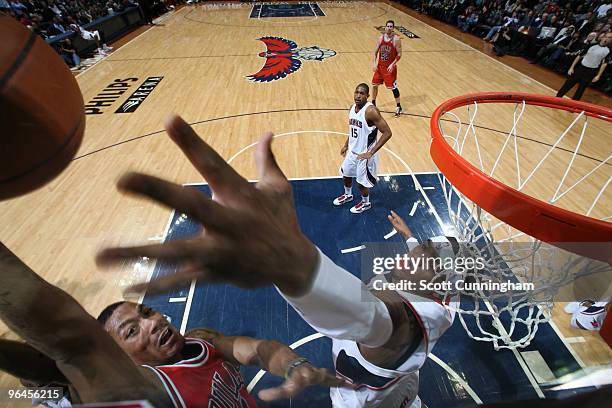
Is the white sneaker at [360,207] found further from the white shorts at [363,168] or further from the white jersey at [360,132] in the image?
the white jersey at [360,132]

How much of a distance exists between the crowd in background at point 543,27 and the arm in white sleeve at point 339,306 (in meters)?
8.16

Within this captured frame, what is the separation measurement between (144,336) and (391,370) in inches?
49.1

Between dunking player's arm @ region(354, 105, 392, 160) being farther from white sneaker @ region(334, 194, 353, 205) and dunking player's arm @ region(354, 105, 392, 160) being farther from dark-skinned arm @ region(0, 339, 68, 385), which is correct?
dark-skinned arm @ region(0, 339, 68, 385)

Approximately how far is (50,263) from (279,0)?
819 inches

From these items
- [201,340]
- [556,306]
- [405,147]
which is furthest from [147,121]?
[556,306]

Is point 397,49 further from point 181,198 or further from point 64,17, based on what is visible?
point 64,17

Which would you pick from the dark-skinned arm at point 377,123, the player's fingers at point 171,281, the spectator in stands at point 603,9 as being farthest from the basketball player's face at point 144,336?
the spectator in stands at point 603,9

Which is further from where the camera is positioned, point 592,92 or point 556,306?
point 592,92

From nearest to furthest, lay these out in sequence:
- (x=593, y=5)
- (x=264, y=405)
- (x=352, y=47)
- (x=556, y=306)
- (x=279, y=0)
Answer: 1. (x=264, y=405)
2. (x=556, y=306)
3. (x=593, y=5)
4. (x=352, y=47)
5. (x=279, y=0)

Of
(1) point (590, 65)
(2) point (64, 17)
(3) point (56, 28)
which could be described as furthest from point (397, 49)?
(2) point (64, 17)

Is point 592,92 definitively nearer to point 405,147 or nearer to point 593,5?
point 593,5

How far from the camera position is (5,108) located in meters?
0.72

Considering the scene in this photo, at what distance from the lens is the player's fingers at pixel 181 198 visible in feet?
1.50

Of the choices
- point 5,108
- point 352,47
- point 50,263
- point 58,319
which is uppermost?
point 5,108
